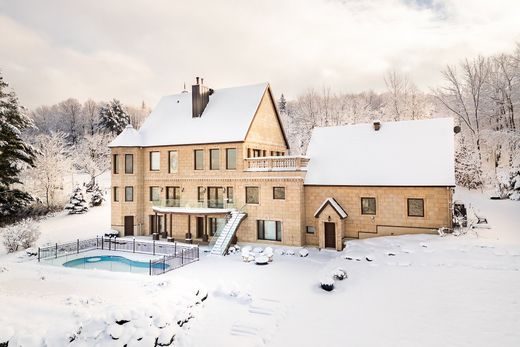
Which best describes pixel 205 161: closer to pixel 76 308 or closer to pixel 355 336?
pixel 76 308

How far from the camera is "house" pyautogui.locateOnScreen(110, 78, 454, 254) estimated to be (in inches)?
965

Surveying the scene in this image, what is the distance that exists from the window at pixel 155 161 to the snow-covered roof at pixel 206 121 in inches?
43.0

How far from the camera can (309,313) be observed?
15.5 metres

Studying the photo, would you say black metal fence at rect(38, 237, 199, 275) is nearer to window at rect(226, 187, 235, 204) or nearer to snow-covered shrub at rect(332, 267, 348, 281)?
window at rect(226, 187, 235, 204)

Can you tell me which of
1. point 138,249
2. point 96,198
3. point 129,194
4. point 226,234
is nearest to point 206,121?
point 129,194

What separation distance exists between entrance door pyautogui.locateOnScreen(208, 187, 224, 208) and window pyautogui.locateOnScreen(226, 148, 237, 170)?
2.37 meters

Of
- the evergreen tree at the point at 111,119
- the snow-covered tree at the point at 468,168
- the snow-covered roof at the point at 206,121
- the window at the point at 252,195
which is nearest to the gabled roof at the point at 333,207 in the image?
the window at the point at 252,195

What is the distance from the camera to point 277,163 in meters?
28.1

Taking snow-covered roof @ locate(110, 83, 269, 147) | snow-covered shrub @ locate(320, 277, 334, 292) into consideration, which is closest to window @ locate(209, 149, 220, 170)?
snow-covered roof @ locate(110, 83, 269, 147)

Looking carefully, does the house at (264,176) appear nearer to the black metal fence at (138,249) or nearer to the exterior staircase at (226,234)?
the exterior staircase at (226,234)

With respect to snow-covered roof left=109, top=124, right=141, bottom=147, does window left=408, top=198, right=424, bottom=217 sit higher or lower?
lower

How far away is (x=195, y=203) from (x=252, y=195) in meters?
5.60

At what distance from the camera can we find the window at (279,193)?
90.6 ft

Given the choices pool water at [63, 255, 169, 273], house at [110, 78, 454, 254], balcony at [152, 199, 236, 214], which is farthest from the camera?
balcony at [152, 199, 236, 214]
